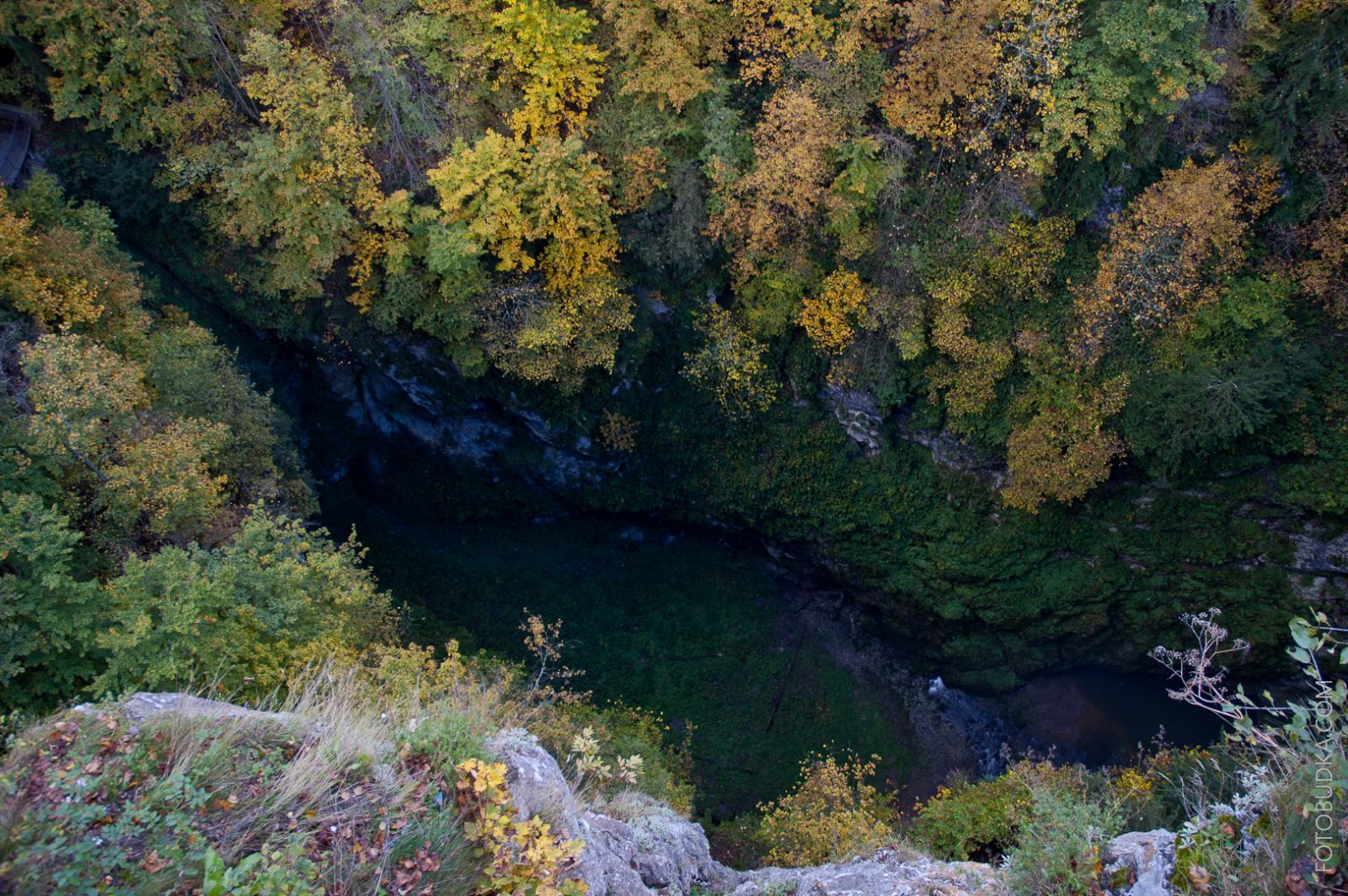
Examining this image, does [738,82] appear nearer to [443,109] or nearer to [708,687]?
[443,109]

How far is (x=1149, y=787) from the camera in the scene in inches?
555

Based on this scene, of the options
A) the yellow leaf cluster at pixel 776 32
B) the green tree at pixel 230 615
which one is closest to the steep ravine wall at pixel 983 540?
the green tree at pixel 230 615

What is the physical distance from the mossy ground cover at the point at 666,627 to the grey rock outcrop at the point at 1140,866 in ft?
40.5

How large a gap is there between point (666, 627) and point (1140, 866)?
14.3 m

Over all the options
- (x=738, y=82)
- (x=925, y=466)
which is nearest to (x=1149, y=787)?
(x=925, y=466)

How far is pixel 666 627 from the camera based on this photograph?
20641 millimetres

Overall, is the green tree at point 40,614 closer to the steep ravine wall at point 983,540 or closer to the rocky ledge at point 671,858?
the rocky ledge at point 671,858

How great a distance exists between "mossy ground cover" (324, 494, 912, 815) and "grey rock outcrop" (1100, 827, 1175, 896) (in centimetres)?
1235

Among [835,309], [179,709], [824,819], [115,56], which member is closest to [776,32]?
[835,309]

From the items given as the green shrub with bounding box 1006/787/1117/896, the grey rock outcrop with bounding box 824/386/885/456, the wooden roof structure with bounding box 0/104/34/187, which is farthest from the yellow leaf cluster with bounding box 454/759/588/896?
the wooden roof structure with bounding box 0/104/34/187

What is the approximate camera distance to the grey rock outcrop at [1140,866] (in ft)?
21.5

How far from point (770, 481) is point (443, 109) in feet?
38.3

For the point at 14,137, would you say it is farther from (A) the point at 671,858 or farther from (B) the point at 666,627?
(A) the point at 671,858

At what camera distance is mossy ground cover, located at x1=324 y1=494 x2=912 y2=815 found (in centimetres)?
1964
